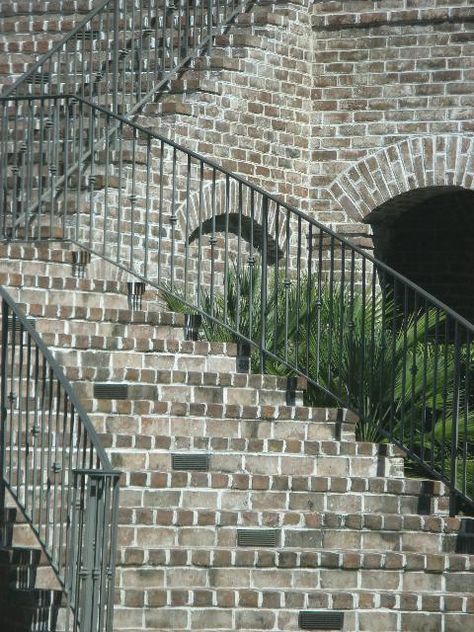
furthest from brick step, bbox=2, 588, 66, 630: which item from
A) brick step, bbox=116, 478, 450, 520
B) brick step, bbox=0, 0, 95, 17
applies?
brick step, bbox=0, 0, 95, 17

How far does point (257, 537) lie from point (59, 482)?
1.19m

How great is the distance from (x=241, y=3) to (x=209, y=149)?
143 cm

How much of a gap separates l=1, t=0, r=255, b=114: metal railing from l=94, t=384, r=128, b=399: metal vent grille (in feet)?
11.5

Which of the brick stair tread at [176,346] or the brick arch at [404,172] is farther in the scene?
the brick arch at [404,172]

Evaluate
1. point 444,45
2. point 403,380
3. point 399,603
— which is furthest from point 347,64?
point 399,603

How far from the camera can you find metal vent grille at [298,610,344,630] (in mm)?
8539

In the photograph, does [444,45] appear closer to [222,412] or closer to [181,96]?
[181,96]

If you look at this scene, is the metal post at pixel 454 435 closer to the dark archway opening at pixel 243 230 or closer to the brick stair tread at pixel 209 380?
the brick stair tread at pixel 209 380

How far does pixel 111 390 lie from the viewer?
9.31 meters

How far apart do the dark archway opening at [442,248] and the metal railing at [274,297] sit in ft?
6.89

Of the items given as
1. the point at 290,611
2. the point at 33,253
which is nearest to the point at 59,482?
the point at 290,611

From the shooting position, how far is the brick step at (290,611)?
8.34 metres

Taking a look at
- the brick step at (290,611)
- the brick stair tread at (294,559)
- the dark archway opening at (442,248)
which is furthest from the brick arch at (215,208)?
the brick step at (290,611)

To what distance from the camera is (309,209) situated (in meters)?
13.2
